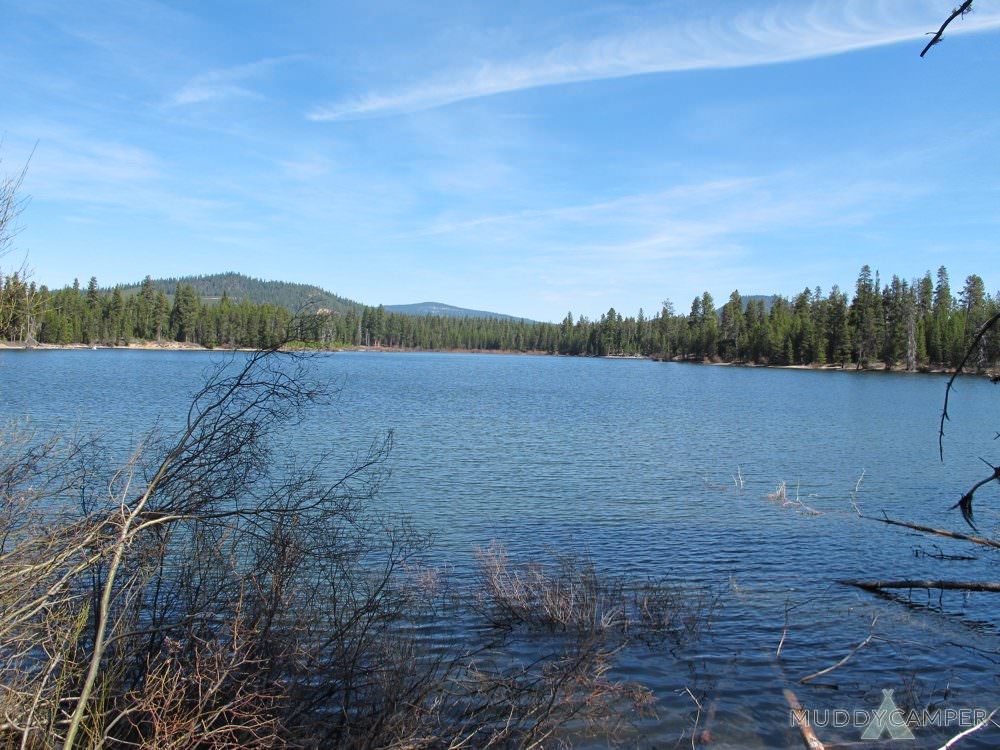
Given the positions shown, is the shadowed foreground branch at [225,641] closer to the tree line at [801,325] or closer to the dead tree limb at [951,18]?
the dead tree limb at [951,18]

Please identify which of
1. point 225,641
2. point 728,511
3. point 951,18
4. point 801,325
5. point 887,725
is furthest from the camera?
point 801,325

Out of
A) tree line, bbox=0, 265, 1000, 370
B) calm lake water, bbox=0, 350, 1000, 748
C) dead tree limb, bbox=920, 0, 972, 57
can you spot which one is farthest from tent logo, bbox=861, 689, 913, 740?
tree line, bbox=0, 265, 1000, 370

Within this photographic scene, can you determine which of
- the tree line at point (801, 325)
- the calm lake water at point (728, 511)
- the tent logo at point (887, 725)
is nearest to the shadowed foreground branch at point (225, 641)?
the calm lake water at point (728, 511)

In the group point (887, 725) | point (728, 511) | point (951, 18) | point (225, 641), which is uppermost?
point (951, 18)

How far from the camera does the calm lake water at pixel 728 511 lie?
9.76m

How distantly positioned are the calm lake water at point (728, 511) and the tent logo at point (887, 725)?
177 millimetres

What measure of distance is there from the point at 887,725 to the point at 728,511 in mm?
11393

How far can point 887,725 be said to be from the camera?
858cm

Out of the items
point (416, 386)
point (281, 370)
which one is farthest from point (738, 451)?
point (416, 386)

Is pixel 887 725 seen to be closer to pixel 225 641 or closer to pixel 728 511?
pixel 225 641

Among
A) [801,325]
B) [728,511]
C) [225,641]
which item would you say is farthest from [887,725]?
[801,325]

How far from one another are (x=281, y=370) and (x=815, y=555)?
1340 centimetres

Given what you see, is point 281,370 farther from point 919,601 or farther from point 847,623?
point 919,601

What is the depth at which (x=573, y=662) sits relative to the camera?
27.0 feet
